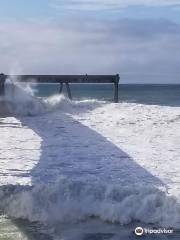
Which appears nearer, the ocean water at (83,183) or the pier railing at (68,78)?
the ocean water at (83,183)

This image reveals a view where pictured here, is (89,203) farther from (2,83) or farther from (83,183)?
(2,83)

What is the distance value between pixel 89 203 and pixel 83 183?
2.58ft

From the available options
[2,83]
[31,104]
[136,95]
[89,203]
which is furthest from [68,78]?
[136,95]

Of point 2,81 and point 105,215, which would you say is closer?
point 105,215

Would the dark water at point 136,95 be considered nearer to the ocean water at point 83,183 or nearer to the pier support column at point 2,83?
the pier support column at point 2,83

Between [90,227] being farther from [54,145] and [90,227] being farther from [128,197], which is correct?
[54,145]

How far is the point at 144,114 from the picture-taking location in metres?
19.2

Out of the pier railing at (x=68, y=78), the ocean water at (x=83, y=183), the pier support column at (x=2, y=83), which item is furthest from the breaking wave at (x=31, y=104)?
the ocean water at (x=83, y=183)

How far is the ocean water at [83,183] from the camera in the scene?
806cm

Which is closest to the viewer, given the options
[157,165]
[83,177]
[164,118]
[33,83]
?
[83,177]

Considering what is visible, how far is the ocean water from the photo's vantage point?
317 inches

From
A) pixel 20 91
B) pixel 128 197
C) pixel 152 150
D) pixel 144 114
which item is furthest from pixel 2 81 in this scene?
pixel 128 197

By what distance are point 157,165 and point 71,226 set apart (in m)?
3.55

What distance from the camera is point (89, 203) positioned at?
28.9ft
